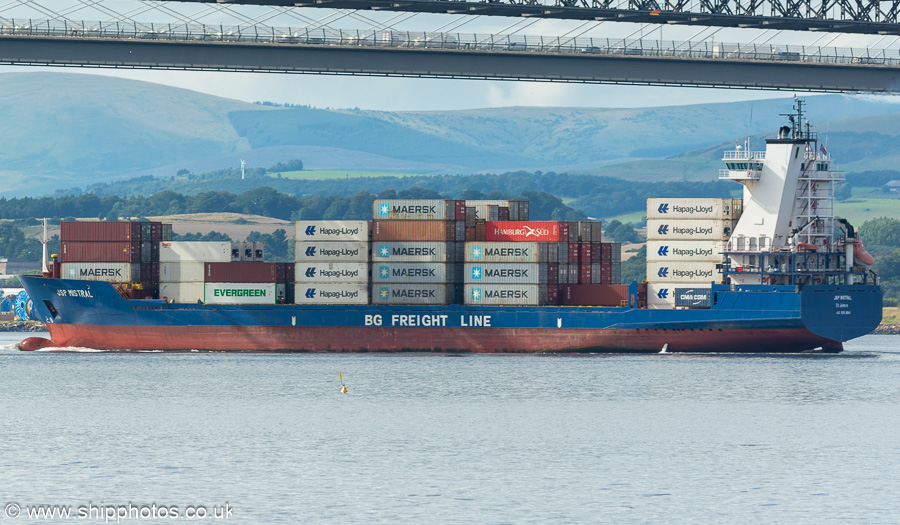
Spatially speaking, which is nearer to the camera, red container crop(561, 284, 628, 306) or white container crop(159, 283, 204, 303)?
red container crop(561, 284, 628, 306)

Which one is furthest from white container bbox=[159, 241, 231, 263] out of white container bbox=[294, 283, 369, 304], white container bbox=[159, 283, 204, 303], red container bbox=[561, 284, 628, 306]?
red container bbox=[561, 284, 628, 306]

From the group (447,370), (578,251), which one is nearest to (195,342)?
(447,370)

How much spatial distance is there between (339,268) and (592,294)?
42.7ft

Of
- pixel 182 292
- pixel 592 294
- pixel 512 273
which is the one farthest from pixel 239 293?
pixel 592 294

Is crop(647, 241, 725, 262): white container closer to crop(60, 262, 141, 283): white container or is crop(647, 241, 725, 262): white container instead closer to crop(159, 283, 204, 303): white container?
crop(159, 283, 204, 303): white container

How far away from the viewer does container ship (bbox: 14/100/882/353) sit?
63969 mm

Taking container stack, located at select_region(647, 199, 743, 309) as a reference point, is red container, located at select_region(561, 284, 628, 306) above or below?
below

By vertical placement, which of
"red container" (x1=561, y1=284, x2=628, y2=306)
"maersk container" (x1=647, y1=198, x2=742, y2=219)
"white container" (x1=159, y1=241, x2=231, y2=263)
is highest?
"maersk container" (x1=647, y1=198, x2=742, y2=219)

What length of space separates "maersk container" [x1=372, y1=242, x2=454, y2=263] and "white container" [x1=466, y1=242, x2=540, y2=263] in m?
1.23

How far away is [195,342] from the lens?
68.0 metres

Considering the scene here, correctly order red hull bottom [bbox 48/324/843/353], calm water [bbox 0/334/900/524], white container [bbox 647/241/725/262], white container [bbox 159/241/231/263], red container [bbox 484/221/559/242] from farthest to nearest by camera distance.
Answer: white container [bbox 159/241/231/263], red container [bbox 484/221/559/242], white container [bbox 647/241/725/262], red hull bottom [bbox 48/324/843/353], calm water [bbox 0/334/900/524]

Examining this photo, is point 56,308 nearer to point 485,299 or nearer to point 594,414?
point 485,299

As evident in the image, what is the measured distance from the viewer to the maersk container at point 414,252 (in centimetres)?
6606

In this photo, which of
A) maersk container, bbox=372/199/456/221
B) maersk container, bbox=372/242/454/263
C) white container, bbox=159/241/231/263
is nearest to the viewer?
maersk container, bbox=372/242/454/263
